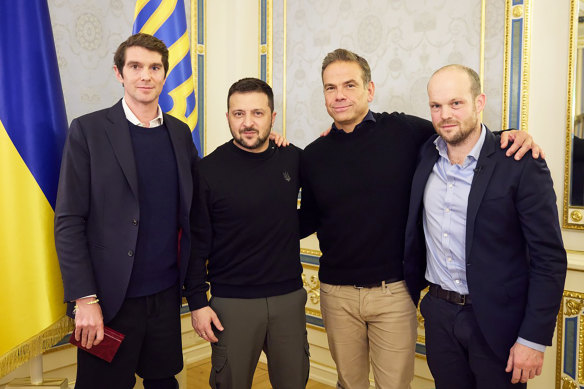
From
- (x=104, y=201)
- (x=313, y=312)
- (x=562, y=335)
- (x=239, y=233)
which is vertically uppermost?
(x=104, y=201)

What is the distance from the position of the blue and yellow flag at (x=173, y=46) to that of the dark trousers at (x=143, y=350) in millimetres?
1172

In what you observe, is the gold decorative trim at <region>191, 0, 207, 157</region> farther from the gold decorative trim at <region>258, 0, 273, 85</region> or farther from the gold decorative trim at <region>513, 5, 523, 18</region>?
the gold decorative trim at <region>513, 5, 523, 18</region>

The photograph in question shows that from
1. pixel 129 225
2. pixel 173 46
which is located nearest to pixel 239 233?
pixel 129 225

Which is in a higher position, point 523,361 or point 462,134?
point 462,134

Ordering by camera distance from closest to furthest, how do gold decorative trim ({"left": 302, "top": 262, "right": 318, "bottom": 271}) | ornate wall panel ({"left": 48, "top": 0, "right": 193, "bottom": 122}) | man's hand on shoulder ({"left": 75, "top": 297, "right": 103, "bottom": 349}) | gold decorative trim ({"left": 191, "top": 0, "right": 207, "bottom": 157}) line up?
man's hand on shoulder ({"left": 75, "top": 297, "right": 103, "bottom": 349})
ornate wall panel ({"left": 48, "top": 0, "right": 193, "bottom": 122})
gold decorative trim ({"left": 302, "top": 262, "right": 318, "bottom": 271})
gold decorative trim ({"left": 191, "top": 0, "right": 207, "bottom": 157})

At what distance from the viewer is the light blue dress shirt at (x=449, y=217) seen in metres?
1.69

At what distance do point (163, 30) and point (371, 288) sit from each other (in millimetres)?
1777

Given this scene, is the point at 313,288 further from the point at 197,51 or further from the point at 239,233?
the point at 197,51

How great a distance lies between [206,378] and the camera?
10.5 ft

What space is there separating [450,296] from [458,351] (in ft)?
0.65

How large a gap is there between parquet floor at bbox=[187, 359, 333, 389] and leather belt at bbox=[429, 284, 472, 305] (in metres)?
1.63

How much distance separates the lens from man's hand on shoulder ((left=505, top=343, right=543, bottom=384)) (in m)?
1.57

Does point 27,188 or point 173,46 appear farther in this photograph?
point 173,46

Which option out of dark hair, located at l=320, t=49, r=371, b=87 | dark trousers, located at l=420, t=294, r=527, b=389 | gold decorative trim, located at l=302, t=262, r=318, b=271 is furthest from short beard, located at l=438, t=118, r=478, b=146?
gold decorative trim, located at l=302, t=262, r=318, b=271
